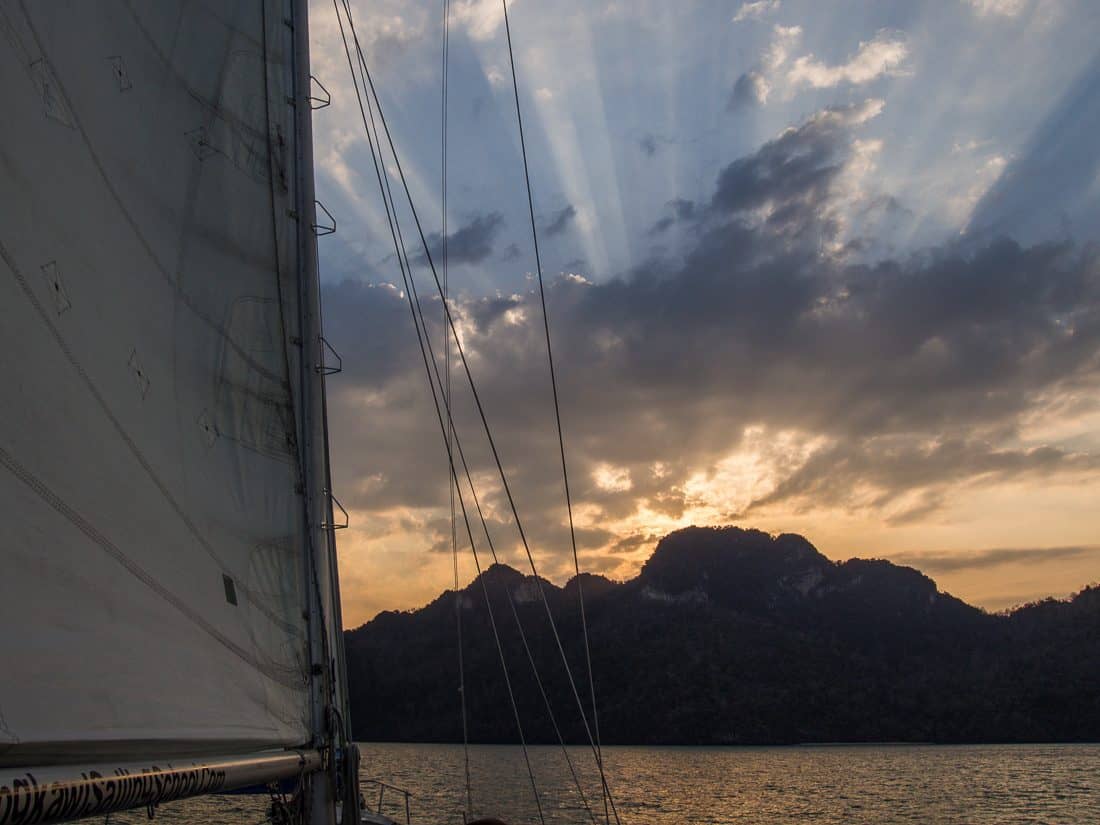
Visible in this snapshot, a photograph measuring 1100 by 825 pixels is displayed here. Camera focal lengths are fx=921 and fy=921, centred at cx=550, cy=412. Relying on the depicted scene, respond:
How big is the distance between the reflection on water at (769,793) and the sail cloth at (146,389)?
43.6 meters

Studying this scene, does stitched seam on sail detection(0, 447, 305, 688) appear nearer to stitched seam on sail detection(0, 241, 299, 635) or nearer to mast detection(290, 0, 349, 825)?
stitched seam on sail detection(0, 241, 299, 635)

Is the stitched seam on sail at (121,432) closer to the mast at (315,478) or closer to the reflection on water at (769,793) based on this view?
the mast at (315,478)

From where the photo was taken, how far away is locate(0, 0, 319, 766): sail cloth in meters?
3.55

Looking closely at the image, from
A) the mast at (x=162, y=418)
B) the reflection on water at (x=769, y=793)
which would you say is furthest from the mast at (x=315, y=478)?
the reflection on water at (x=769, y=793)

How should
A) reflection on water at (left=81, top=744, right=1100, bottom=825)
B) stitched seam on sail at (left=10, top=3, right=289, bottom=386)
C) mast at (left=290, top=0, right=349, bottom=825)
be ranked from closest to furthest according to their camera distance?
stitched seam on sail at (left=10, top=3, right=289, bottom=386) → mast at (left=290, top=0, right=349, bottom=825) → reflection on water at (left=81, top=744, right=1100, bottom=825)

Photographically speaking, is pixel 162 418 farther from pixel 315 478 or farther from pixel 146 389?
pixel 315 478

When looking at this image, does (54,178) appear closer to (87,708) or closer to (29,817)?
(87,708)

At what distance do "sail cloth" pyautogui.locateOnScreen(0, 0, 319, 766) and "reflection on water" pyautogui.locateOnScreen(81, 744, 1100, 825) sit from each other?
43.6 metres

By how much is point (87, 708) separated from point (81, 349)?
1.56 metres

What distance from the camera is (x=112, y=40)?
195 inches

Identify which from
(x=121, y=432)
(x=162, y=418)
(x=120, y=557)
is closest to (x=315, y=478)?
(x=162, y=418)

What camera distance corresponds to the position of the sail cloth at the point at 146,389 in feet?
11.7

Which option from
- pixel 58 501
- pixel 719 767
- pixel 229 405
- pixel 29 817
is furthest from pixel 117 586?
pixel 719 767

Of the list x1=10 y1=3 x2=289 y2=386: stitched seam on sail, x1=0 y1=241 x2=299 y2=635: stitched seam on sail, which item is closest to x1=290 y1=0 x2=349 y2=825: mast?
x1=10 y1=3 x2=289 y2=386: stitched seam on sail
